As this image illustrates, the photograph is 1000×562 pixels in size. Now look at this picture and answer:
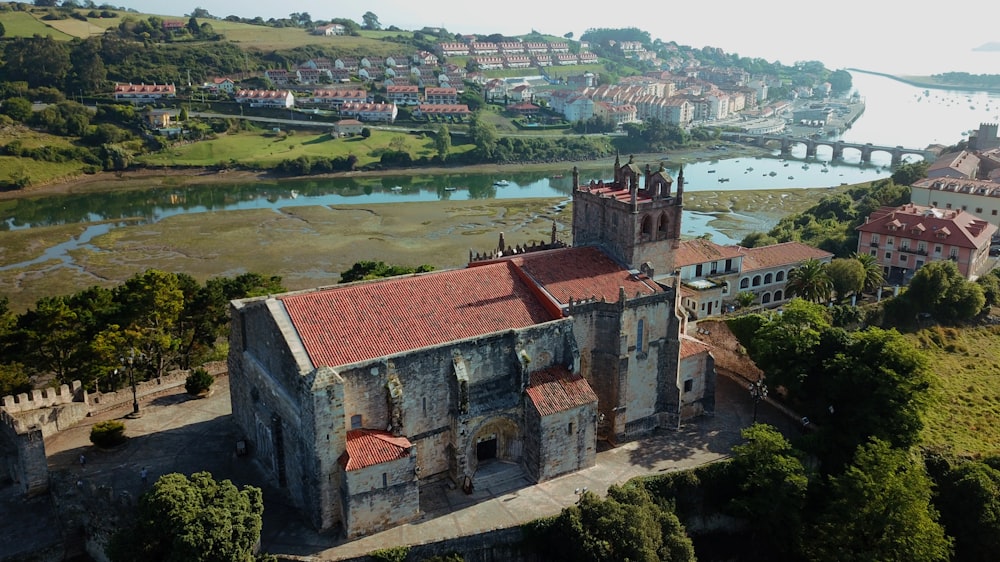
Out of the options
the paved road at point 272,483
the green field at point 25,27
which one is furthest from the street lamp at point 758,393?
the green field at point 25,27

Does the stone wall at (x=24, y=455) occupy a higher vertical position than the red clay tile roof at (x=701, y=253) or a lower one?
lower

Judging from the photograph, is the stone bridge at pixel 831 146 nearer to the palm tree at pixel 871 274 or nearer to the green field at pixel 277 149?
the green field at pixel 277 149

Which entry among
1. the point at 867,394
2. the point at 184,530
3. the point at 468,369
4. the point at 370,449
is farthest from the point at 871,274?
the point at 184,530

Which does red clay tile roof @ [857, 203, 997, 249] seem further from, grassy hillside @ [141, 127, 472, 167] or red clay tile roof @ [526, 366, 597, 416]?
grassy hillside @ [141, 127, 472, 167]

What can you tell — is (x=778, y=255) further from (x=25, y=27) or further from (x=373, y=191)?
(x=25, y=27)

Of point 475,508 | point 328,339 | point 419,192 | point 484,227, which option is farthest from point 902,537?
point 419,192

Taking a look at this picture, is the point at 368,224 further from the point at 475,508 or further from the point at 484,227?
the point at 475,508
